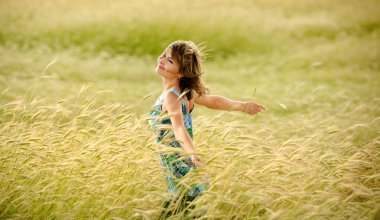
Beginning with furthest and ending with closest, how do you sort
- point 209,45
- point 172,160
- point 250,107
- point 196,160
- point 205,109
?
Result: 1. point 209,45
2. point 205,109
3. point 250,107
4. point 172,160
5. point 196,160

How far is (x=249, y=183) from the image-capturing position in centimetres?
325

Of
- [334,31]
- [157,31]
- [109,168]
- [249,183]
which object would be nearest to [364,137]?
[249,183]

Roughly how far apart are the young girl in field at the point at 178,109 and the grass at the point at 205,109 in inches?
5.2

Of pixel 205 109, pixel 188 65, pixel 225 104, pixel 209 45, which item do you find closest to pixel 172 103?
pixel 188 65

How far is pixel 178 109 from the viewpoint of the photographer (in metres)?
3.26

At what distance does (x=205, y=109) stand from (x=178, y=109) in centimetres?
490

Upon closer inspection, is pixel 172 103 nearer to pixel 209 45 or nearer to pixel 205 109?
pixel 205 109

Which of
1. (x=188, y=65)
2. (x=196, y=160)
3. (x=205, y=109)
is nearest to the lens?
(x=196, y=160)

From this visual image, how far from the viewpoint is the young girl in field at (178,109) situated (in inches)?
126

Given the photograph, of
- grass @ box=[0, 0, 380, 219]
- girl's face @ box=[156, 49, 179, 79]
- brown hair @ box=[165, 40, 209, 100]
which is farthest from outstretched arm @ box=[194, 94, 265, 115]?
girl's face @ box=[156, 49, 179, 79]

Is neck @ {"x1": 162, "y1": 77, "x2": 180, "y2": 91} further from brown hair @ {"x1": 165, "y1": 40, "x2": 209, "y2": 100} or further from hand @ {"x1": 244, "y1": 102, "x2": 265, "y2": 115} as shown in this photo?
hand @ {"x1": 244, "y1": 102, "x2": 265, "y2": 115}

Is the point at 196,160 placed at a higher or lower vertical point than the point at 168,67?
lower

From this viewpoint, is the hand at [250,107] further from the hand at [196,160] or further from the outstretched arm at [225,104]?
the hand at [196,160]

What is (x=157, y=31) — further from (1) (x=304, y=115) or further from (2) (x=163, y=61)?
(2) (x=163, y=61)
